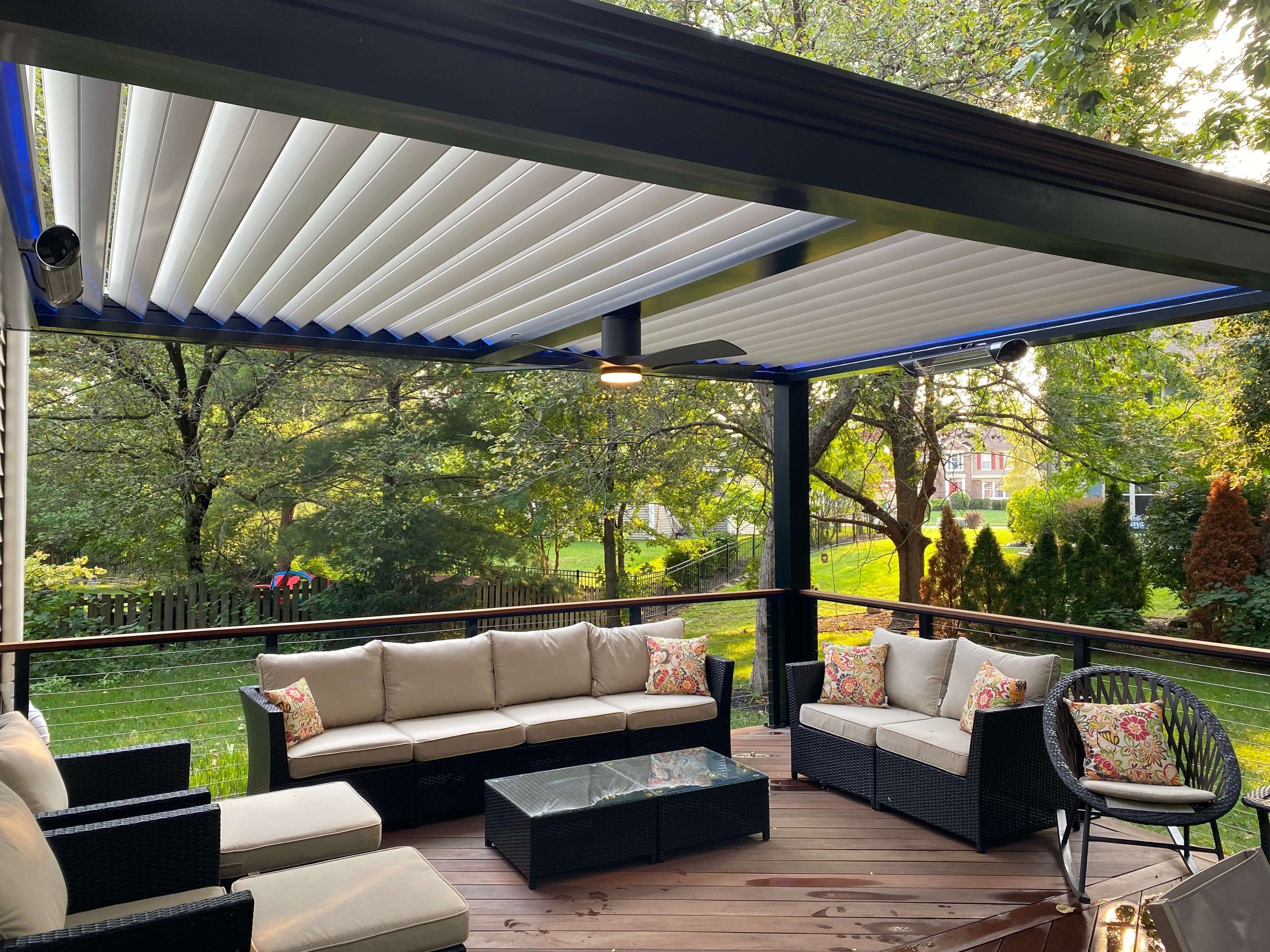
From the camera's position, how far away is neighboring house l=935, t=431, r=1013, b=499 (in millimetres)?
10180

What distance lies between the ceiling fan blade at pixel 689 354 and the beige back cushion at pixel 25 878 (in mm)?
2502

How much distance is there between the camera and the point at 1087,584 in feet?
34.8

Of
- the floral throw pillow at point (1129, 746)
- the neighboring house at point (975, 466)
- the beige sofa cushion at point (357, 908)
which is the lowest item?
the beige sofa cushion at point (357, 908)

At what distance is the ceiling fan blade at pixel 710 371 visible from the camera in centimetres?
529

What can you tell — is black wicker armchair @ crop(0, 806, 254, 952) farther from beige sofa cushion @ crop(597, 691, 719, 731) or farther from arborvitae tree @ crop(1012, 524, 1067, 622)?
arborvitae tree @ crop(1012, 524, 1067, 622)

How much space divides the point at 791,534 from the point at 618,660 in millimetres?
1704

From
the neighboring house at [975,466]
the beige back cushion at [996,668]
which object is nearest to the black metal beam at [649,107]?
the beige back cushion at [996,668]

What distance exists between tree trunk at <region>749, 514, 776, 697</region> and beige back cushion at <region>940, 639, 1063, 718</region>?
4.61 m

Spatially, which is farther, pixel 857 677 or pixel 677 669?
pixel 677 669

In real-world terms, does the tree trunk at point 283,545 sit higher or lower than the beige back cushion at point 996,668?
higher

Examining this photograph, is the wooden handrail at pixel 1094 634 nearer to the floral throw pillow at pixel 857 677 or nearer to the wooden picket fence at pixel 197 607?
the floral throw pillow at pixel 857 677

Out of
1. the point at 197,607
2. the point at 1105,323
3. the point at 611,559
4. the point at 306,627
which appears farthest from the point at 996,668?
the point at 197,607

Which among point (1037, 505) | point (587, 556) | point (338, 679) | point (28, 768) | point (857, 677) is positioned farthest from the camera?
point (587, 556)

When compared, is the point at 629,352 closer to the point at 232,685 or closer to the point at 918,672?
the point at 918,672
